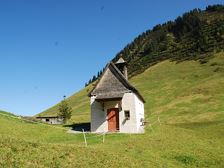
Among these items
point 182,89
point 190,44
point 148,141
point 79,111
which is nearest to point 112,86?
point 148,141

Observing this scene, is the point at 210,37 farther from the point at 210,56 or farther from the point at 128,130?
the point at 128,130

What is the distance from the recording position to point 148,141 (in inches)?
1409

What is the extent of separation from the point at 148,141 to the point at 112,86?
51.2ft

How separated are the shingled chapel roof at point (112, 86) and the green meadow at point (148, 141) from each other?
22.2ft

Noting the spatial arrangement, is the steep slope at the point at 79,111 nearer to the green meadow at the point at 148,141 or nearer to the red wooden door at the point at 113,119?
the green meadow at the point at 148,141

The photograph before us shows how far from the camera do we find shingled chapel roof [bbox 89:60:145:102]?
48.6 m

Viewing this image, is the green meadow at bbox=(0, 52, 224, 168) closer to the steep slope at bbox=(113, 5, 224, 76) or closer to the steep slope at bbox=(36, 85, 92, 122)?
the steep slope at bbox=(36, 85, 92, 122)

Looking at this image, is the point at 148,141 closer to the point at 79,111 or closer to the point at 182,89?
the point at 182,89

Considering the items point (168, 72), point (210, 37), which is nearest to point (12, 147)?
point (168, 72)

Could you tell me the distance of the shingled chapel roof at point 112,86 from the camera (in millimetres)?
48562

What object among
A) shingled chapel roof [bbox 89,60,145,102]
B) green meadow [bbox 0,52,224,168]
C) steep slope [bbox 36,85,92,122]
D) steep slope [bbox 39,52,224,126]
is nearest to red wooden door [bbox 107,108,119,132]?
shingled chapel roof [bbox 89,60,145,102]

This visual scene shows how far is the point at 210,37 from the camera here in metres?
165

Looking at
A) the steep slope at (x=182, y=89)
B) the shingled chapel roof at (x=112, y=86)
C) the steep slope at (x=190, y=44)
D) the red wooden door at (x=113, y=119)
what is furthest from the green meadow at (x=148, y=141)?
the steep slope at (x=190, y=44)

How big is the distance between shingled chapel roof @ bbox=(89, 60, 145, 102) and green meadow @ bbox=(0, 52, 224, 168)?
6.77 meters
